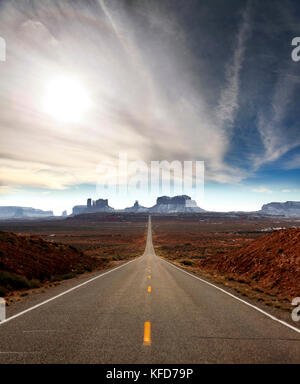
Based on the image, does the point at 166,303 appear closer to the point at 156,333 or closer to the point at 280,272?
the point at 156,333

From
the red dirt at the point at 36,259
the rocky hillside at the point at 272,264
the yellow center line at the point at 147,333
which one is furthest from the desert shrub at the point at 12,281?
the rocky hillside at the point at 272,264

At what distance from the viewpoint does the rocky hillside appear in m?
13.8

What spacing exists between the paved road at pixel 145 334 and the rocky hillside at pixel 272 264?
6199 mm

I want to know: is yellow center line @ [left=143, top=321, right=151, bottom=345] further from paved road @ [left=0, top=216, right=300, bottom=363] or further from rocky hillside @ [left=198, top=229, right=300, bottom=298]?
rocky hillside @ [left=198, top=229, right=300, bottom=298]

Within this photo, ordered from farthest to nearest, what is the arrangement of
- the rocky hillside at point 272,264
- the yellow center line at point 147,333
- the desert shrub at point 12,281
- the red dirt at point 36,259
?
the red dirt at point 36,259 < the rocky hillside at point 272,264 < the desert shrub at point 12,281 < the yellow center line at point 147,333

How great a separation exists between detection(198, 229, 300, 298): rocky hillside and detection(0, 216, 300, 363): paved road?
620 centimetres

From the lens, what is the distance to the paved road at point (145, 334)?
4.79 meters

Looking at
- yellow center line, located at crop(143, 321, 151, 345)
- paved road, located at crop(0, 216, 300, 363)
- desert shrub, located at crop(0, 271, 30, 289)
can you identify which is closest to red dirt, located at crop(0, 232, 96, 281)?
desert shrub, located at crop(0, 271, 30, 289)

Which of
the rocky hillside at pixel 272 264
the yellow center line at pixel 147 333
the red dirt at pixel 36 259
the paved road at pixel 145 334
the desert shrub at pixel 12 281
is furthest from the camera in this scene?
the red dirt at pixel 36 259

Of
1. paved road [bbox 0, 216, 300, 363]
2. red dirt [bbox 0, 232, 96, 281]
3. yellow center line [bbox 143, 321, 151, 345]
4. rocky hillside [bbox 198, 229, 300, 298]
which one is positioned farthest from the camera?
A: red dirt [bbox 0, 232, 96, 281]

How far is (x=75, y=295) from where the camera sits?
34.7 ft

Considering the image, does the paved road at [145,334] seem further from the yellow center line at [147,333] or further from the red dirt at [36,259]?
the red dirt at [36,259]

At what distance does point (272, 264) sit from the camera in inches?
658
